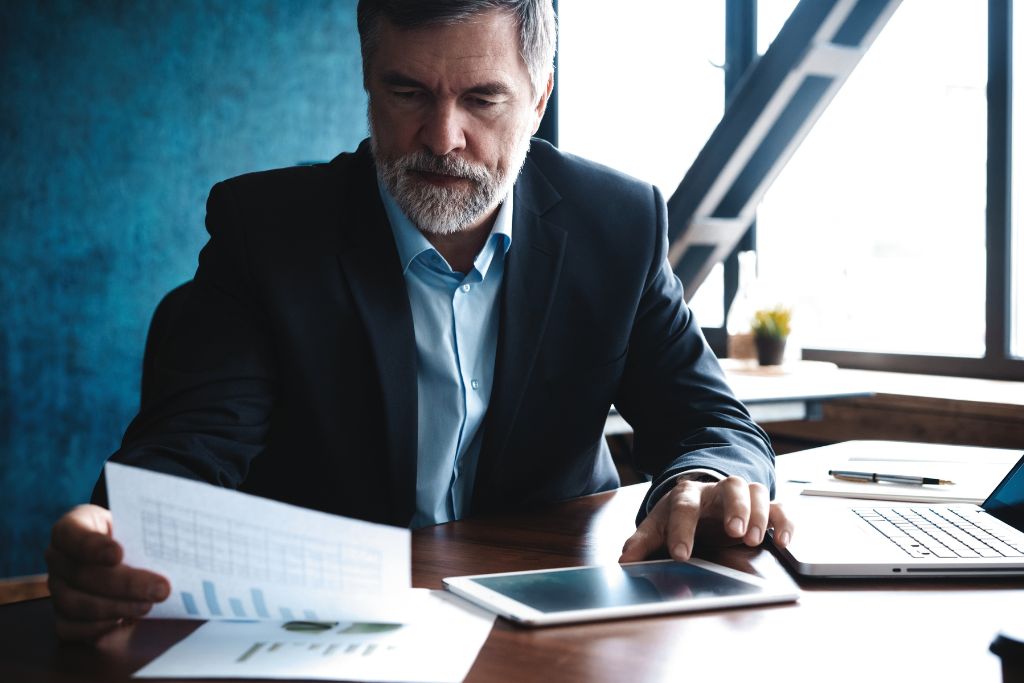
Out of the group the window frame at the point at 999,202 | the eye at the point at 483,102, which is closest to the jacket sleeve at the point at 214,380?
the eye at the point at 483,102

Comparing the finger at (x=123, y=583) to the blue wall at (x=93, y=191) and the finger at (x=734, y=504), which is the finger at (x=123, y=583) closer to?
the finger at (x=734, y=504)

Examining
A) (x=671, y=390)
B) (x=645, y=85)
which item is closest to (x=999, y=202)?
(x=645, y=85)

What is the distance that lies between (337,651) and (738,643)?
1.03ft

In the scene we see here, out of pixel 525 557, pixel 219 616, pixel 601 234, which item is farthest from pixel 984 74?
pixel 219 616

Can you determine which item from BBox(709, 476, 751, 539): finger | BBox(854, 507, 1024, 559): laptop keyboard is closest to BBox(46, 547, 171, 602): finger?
BBox(709, 476, 751, 539): finger

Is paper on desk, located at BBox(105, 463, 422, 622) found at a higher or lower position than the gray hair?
lower

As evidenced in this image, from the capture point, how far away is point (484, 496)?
4.94 feet

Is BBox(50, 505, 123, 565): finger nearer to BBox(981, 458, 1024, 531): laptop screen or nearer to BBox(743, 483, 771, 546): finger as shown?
BBox(743, 483, 771, 546): finger

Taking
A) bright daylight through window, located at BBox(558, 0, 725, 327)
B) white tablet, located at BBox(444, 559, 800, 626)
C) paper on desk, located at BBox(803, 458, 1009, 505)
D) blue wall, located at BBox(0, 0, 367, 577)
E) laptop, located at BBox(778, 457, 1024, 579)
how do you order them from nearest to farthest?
white tablet, located at BBox(444, 559, 800, 626)
laptop, located at BBox(778, 457, 1024, 579)
paper on desk, located at BBox(803, 458, 1009, 505)
blue wall, located at BBox(0, 0, 367, 577)
bright daylight through window, located at BBox(558, 0, 725, 327)

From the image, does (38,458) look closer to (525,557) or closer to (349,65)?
(349,65)

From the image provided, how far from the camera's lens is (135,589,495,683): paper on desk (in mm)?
722

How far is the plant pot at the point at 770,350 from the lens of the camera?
3.00 m

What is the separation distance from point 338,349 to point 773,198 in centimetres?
267

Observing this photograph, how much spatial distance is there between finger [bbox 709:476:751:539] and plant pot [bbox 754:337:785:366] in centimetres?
196
